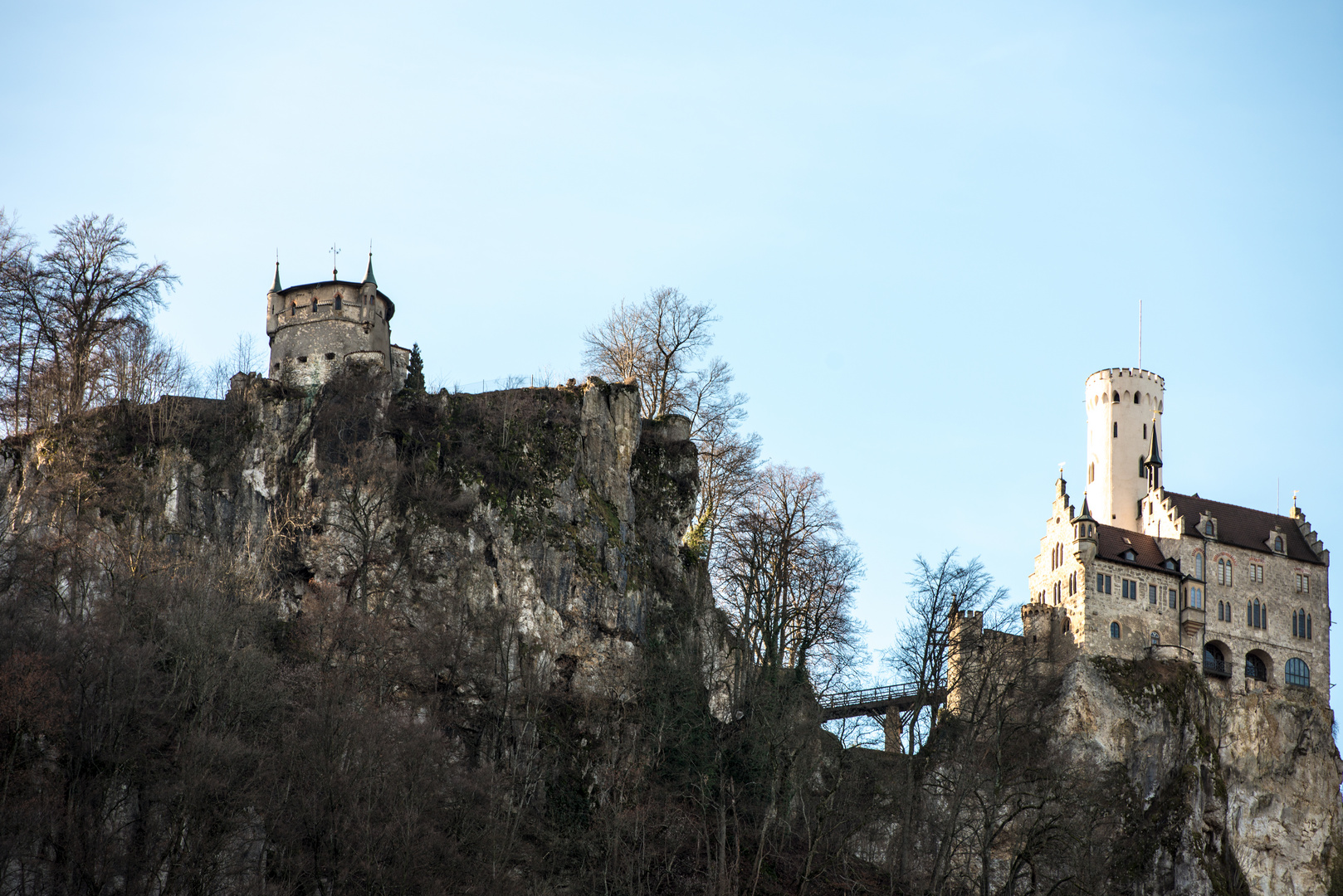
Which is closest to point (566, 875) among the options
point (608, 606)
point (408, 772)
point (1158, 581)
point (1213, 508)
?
point (408, 772)

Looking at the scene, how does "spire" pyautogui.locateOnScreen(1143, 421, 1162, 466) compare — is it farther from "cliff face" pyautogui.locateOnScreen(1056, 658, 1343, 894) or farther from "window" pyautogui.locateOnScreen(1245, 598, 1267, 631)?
"cliff face" pyautogui.locateOnScreen(1056, 658, 1343, 894)

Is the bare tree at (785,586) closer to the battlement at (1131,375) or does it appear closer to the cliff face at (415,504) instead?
the cliff face at (415,504)

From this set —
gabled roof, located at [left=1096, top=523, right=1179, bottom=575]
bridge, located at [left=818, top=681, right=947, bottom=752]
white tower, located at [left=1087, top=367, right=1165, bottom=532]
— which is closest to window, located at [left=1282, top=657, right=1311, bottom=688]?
gabled roof, located at [left=1096, top=523, right=1179, bottom=575]

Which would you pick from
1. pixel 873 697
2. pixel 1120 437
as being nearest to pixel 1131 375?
pixel 1120 437

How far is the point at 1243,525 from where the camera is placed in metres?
75.8

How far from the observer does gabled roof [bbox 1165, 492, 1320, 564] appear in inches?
2923

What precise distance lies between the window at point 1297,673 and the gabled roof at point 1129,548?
6.56m

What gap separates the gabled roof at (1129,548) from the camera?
71.9 m

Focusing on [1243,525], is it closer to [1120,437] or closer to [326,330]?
[1120,437]

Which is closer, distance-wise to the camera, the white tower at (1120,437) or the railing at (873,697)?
the railing at (873,697)

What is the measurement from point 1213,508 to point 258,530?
155ft

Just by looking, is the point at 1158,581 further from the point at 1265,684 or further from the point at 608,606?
the point at 608,606

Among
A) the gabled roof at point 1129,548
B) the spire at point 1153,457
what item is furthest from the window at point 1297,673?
the spire at point 1153,457

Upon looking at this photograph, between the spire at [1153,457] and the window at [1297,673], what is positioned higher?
Result: the spire at [1153,457]
